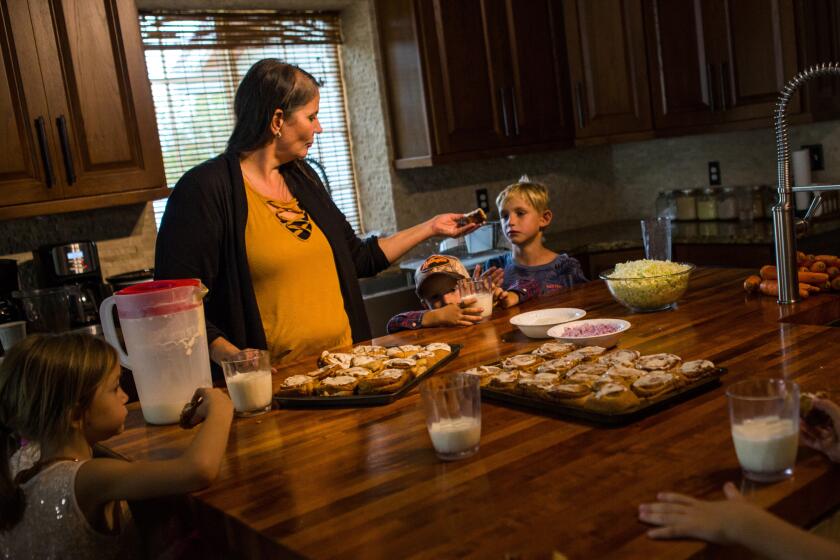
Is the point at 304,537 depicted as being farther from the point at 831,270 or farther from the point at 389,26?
the point at 389,26

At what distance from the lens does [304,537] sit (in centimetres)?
108

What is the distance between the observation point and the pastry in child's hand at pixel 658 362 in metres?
1.50

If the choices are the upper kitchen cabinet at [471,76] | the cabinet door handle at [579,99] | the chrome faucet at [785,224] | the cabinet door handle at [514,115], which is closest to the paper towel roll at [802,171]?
the cabinet door handle at [579,99]

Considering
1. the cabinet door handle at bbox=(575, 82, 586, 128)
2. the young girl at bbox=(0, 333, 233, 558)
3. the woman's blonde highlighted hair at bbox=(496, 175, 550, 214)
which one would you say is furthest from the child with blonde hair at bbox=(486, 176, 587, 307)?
the young girl at bbox=(0, 333, 233, 558)

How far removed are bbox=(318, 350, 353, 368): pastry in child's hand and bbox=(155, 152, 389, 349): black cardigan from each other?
0.97 ft

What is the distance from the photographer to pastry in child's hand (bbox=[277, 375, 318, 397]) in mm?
1679

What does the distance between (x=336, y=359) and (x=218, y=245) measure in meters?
0.53

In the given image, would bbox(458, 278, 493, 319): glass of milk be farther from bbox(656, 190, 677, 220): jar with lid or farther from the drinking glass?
bbox(656, 190, 677, 220): jar with lid

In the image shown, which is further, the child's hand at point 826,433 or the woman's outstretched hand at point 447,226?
the woman's outstretched hand at point 447,226

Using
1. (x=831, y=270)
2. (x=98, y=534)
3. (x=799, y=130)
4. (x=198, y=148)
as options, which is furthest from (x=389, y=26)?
(x=98, y=534)

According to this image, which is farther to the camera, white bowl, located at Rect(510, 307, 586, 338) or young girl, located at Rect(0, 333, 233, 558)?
white bowl, located at Rect(510, 307, 586, 338)

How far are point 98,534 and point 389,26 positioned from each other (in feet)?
10.7

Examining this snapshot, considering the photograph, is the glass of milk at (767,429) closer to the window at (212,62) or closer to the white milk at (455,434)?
the white milk at (455,434)

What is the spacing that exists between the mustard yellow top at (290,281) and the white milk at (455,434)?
103 cm
